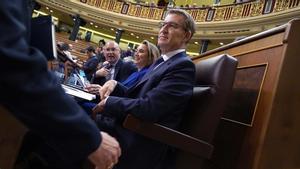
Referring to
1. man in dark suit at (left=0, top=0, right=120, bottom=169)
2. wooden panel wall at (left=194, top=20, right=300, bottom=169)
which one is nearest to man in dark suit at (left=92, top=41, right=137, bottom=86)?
wooden panel wall at (left=194, top=20, right=300, bottom=169)

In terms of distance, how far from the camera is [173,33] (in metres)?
1.75

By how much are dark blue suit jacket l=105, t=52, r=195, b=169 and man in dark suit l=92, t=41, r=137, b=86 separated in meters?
1.75

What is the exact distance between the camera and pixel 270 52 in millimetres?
1419

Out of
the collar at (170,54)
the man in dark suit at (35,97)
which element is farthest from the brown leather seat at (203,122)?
the man in dark suit at (35,97)

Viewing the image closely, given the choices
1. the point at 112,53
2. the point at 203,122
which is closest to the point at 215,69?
the point at 203,122

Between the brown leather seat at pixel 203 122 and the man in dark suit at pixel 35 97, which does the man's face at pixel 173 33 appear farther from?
the man in dark suit at pixel 35 97

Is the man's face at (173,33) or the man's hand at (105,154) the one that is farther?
the man's face at (173,33)

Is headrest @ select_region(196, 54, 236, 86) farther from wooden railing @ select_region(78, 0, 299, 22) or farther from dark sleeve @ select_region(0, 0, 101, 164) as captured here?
wooden railing @ select_region(78, 0, 299, 22)

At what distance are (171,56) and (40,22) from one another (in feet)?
2.54

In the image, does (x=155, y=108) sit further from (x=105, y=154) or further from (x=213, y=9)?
(x=213, y=9)

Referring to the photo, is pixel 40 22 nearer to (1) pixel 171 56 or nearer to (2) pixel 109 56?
(1) pixel 171 56

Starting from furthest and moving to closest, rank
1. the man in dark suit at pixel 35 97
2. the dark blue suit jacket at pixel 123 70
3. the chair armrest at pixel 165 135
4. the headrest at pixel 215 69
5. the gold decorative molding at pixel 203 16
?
the gold decorative molding at pixel 203 16
the dark blue suit jacket at pixel 123 70
the headrest at pixel 215 69
the chair armrest at pixel 165 135
the man in dark suit at pixel 35 97

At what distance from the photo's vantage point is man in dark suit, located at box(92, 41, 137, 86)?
3.27 meters

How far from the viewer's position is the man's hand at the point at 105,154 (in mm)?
696
